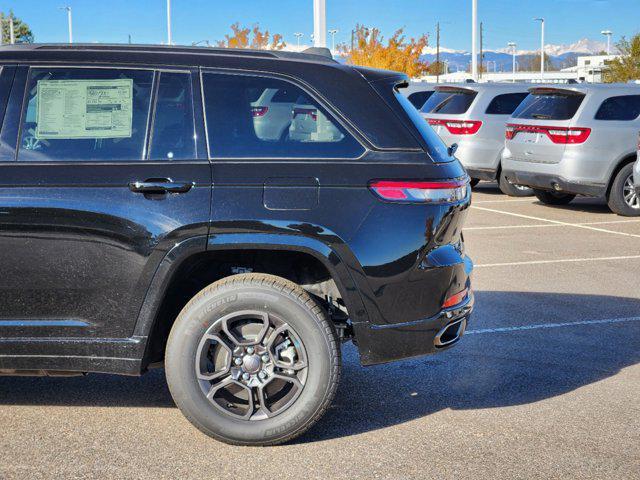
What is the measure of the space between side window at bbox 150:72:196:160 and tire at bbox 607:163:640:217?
10.4m

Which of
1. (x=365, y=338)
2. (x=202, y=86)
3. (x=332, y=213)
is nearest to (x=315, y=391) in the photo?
(x=365, y=338)

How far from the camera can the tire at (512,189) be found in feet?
55.0

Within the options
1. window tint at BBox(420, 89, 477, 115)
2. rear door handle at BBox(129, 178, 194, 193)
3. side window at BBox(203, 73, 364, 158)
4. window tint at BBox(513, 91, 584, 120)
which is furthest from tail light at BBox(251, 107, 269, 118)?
window tint at BBox(420, 89, 477, 115)

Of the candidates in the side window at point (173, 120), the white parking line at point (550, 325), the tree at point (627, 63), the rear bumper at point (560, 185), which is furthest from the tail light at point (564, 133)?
the tree at point (627, 63)

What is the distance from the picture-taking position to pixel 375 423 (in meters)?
5.02

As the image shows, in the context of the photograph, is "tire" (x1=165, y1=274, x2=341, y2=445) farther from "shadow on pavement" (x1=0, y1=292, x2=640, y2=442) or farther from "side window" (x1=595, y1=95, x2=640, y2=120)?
"side window" (x1=595, y1=95, x2=640, y2=120)

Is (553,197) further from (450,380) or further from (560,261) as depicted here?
(450,380)

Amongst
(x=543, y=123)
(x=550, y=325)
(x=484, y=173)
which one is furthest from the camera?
(x=484, y=173)

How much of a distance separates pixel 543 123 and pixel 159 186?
10391 millimetres

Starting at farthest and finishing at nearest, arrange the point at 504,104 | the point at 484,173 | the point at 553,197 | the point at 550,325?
1. the point at 504,104
2. the point at 484,173
3. the point at 553,197
4. the point at 550,325

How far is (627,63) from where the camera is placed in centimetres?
5456

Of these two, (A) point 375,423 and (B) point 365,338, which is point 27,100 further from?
(A) point 375,423

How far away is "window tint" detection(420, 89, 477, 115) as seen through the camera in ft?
56.2

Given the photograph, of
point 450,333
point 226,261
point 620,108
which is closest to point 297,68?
point 226,261
